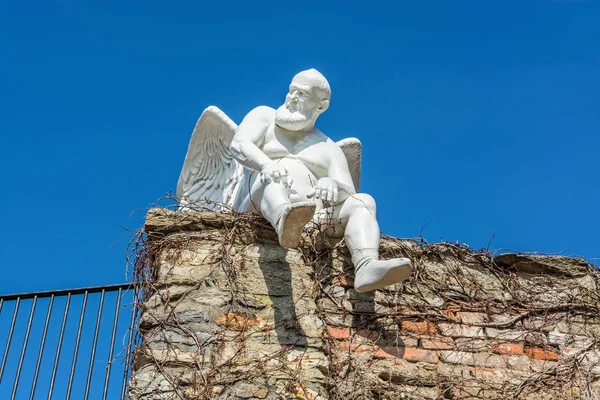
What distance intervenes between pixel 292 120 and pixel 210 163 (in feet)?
3.39

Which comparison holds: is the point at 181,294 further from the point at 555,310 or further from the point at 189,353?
the point at 555,310

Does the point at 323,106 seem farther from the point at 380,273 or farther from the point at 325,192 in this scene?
the point at 380,273

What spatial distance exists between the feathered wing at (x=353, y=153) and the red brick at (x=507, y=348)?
5.65ft

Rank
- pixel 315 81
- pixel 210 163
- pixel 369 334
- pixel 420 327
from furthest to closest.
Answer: pixel 210 163 → pixel 315 81 → pixel 420 327 → pixel 369 334

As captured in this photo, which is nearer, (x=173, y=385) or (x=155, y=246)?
(x=173, y=385)

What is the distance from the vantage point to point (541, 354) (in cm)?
499

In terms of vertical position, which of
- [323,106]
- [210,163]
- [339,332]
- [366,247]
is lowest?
[339,332]

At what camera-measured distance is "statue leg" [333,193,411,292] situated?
4367 mm

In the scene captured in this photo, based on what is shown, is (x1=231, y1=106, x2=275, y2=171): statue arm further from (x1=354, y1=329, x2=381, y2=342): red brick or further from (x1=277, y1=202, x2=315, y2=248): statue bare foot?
(x1=354, y1=329, x2=381, y2=342): red brick

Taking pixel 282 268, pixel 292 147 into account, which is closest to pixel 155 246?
pixel 282 268

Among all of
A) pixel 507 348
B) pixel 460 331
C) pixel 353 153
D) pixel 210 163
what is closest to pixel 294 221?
pixel 460 331

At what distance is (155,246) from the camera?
488 centimetres

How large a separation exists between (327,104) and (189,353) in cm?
196

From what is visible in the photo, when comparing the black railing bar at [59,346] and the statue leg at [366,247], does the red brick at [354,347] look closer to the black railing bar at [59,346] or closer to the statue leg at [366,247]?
the statue leg at [366,247]
